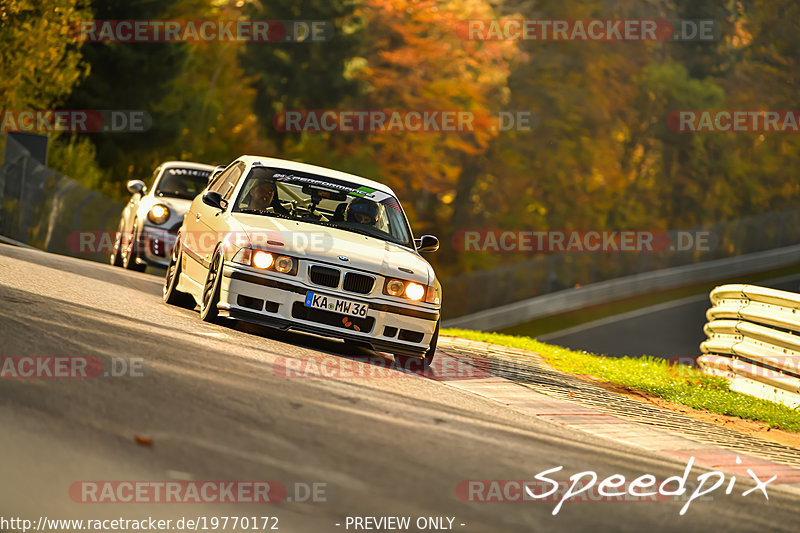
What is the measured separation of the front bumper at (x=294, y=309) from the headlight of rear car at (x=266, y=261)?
0.21 ft

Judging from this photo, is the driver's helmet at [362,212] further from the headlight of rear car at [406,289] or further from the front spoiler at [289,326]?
the front spoiler at [289,326]

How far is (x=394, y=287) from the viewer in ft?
33.2

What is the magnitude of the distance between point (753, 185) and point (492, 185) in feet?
51.0

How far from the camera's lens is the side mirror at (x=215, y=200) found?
1127cm

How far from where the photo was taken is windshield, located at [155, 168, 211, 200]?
1875 centimetres

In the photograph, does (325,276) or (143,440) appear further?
(325,276)

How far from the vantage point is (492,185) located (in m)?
53.2

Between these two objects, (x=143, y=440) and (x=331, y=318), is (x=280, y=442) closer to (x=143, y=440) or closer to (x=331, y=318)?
(x=143, y=440)

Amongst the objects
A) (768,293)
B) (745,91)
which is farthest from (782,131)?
(768,293)

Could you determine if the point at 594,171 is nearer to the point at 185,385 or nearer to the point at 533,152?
→ the point at 533,152

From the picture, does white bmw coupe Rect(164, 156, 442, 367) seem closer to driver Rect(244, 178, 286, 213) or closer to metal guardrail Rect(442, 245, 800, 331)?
driver Rect(244, 178, 286, 213)

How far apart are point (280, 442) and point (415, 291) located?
14.2ft

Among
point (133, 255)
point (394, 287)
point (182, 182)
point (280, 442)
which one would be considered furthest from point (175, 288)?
point (182, 182)

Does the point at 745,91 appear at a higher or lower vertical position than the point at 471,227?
higher
